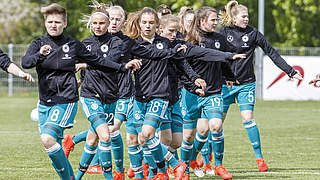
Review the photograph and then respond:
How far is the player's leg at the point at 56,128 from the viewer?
7.34 metres

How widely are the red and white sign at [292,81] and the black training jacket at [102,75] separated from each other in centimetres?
1768

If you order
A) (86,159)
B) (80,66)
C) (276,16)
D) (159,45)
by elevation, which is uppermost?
(276,16)

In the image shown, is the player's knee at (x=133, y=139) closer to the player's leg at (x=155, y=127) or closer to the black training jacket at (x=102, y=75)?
the player's leg at (x=155, y=127)

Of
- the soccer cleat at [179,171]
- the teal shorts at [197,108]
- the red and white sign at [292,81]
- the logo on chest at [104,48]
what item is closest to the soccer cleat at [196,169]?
the teal shorts at [197,108]

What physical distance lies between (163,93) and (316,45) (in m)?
29.2

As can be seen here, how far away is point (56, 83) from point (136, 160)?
1.93 metres

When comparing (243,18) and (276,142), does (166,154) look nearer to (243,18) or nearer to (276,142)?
(243,18)

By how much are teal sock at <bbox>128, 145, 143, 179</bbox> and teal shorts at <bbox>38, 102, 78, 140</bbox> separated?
1.62 metres

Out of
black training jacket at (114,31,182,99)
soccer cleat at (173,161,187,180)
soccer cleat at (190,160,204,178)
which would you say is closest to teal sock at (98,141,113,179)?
soccer cleat at (173,161,187,180)

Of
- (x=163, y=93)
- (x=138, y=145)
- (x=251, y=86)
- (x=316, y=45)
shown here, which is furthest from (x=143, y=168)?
(x=316, y=45)

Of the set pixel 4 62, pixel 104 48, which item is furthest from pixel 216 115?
pixel 4 62

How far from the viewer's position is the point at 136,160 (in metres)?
8.95

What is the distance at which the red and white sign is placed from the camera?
25.6m

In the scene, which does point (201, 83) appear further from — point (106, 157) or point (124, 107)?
point (106, 157)
